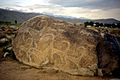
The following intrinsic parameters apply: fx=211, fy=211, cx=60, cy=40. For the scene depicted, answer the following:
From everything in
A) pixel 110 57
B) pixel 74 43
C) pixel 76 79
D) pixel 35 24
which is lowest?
pixel 76 79

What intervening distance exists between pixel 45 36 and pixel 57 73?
1.58 metres

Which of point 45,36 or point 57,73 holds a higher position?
point 45,36

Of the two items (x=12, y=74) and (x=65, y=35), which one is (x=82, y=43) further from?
(x=12, y=74)

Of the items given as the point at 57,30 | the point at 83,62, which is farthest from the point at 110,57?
the point at 57,30

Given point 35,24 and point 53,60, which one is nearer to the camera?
point 53,60

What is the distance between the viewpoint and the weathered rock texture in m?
7.48

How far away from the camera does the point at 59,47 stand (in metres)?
7.79

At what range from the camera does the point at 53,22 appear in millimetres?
8500

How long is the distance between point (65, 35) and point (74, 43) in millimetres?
482

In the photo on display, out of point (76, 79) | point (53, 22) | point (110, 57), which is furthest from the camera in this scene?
point (53, 22)

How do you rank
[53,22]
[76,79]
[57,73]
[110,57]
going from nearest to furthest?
[76,79]
[57,73]
[110,57]
[53,22]

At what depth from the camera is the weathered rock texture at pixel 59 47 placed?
7.48 metres

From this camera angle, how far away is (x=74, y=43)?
7.80m

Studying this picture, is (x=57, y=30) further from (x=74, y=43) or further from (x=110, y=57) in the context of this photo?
(x=110, y=57)
